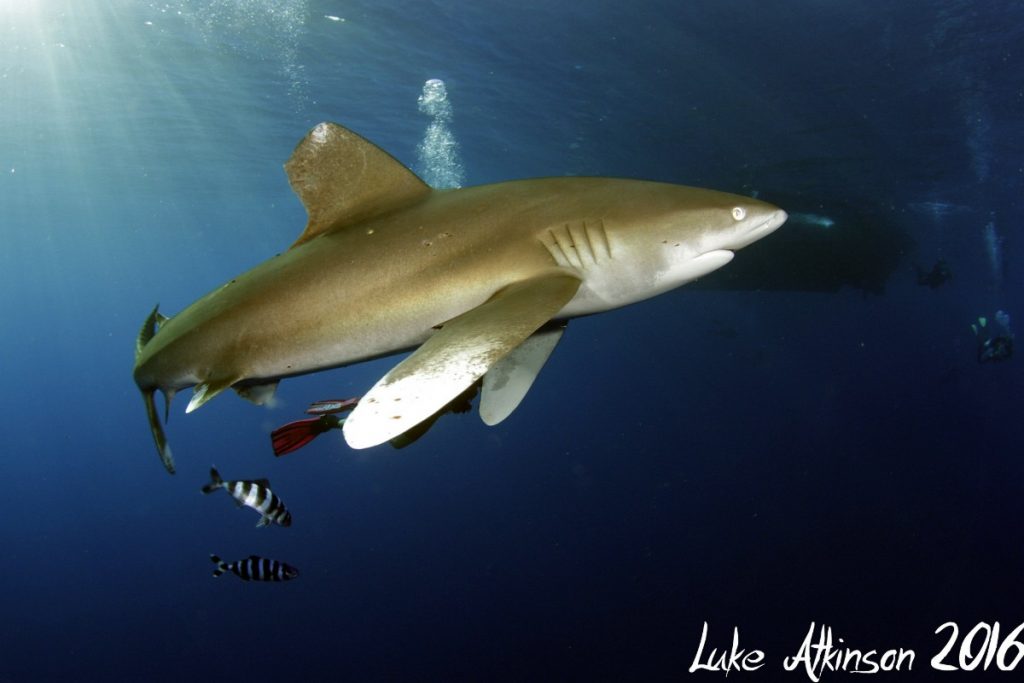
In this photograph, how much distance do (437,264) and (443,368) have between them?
97 centimetres

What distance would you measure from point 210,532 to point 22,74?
71.1 ft

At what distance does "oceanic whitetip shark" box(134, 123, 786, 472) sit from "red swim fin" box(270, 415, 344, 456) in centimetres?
34

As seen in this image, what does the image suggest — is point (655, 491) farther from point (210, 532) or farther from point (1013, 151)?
point (210, 532)

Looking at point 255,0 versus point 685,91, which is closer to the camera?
point 255,0

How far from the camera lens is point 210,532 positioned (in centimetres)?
3045

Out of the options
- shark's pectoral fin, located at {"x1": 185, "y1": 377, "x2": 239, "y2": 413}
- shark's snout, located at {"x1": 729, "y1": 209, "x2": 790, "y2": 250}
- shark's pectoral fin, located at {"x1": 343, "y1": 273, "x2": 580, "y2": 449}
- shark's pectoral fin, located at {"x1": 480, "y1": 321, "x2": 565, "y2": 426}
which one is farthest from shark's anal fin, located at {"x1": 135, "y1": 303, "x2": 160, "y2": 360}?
shark's snout, located at {"x1": 729, "y1": 209, "x2": 790, "y2": 250}

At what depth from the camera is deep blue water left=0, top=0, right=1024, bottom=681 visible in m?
14.1

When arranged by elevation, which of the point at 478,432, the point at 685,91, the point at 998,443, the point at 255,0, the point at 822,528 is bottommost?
the point at 822,528

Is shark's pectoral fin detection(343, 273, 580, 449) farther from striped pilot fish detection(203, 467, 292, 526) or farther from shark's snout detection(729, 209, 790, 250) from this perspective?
striped pilot fish detection(203, 467, 292, 526)

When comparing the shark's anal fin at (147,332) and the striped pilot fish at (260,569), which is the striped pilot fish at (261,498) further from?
the shark's anal fin at (147,332)

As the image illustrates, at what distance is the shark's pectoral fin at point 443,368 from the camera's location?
1.77m

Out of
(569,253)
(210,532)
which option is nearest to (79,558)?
(210,532)

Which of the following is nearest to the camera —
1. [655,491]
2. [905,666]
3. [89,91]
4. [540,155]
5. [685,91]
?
[905,666]

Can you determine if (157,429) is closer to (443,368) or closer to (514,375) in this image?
(514,375)
